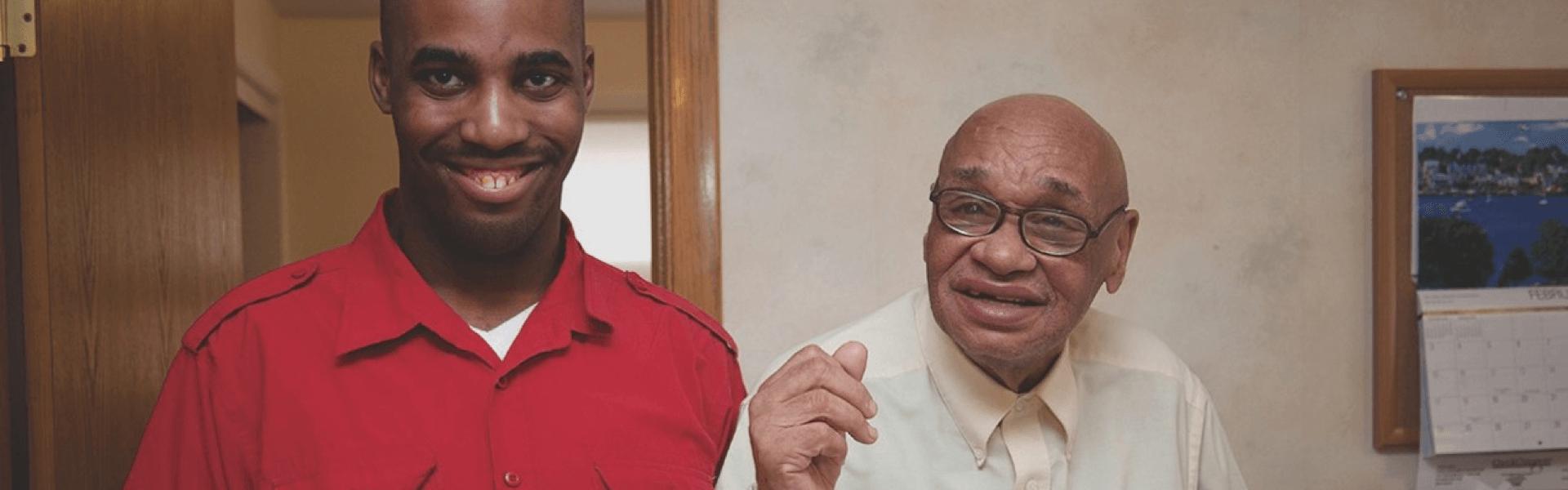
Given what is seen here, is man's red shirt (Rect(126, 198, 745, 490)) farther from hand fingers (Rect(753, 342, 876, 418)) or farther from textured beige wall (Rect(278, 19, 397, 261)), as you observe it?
textured beige wall (Rect(278, 19, 397, 261))

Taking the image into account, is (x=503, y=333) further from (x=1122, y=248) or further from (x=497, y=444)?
(x=1122, y=248)

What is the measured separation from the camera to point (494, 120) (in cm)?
120

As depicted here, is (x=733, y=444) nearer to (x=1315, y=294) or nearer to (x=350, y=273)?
(x=350, y=273)

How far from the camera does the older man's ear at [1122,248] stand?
4.69 feet

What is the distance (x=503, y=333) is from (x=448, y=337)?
68 millimetres

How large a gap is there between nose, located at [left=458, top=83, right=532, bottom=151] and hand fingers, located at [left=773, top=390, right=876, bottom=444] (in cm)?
37

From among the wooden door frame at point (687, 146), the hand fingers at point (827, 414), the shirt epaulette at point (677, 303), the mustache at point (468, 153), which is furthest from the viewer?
the wooden door frame at point (687, 146)

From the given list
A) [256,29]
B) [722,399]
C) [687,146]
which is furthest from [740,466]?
[256,29]

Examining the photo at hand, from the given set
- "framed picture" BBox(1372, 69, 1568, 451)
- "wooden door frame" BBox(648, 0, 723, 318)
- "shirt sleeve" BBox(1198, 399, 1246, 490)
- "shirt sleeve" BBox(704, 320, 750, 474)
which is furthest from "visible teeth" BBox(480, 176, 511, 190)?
"framed picture" BBox(1372, 69, 1568, 451)

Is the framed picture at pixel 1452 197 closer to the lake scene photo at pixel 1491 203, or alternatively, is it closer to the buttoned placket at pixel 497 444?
the lake scene photo at pixel 1491 203

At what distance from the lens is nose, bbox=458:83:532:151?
3.93 ft

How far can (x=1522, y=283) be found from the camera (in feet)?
6.77

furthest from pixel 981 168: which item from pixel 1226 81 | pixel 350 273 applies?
pixel 1226 81

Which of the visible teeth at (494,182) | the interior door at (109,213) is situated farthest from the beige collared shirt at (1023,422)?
the interior door at (109,213)
